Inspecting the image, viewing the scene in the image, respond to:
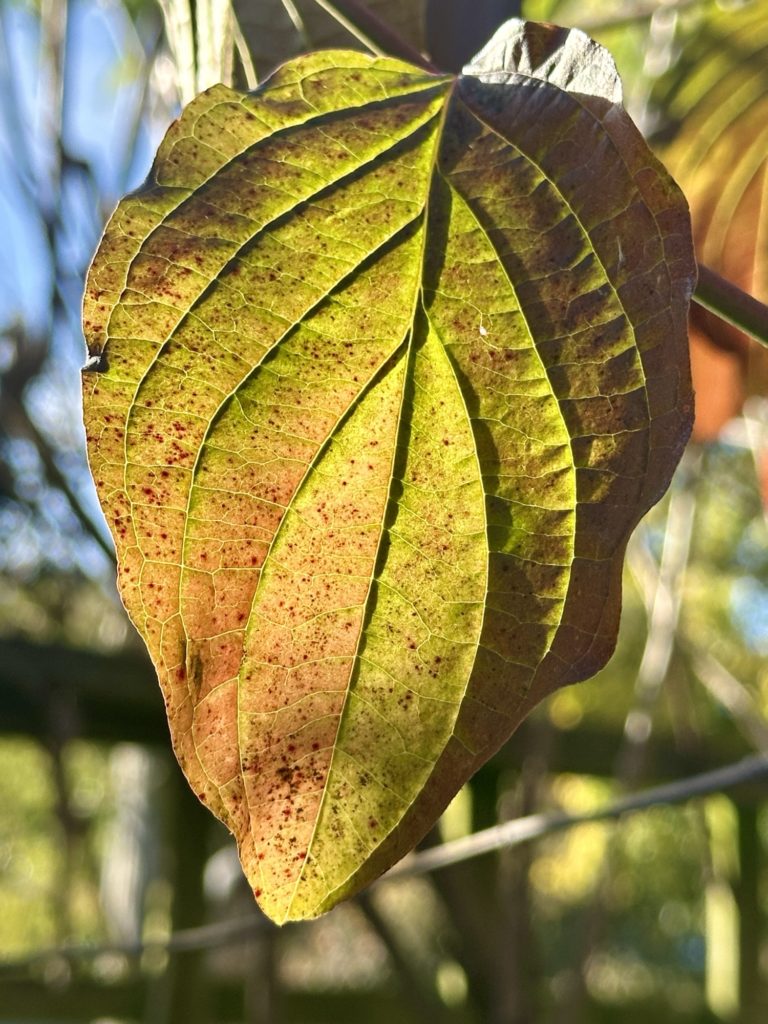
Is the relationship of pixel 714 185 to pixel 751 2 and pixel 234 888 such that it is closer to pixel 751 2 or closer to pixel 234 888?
pixel 751 2

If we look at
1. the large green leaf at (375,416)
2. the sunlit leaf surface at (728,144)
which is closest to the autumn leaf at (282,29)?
the large green leaf at (375,416)

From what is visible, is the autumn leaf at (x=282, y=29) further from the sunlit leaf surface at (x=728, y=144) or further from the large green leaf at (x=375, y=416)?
the sunlit leaf surface at (x=728, y=144)

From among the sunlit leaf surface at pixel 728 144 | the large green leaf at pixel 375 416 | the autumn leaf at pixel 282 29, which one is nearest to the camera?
the large green leaf at pixel 375 416

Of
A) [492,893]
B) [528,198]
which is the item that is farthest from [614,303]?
[492,893]

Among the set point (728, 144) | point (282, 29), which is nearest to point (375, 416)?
point (282, 29)

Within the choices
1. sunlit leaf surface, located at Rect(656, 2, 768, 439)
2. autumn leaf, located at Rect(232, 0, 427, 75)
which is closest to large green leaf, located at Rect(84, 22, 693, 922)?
autumn leaf, located at Rect(232, 0, 427, 75)

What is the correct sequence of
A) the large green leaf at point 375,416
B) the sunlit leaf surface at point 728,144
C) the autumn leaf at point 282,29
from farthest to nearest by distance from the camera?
the sunlit leaf surface at point 728,144
the autumn leaf at point 282,29
the large green leaf at point 375,416

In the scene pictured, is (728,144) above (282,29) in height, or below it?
below

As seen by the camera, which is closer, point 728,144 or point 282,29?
point 282,29

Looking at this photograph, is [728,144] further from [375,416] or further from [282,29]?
[375,416]
